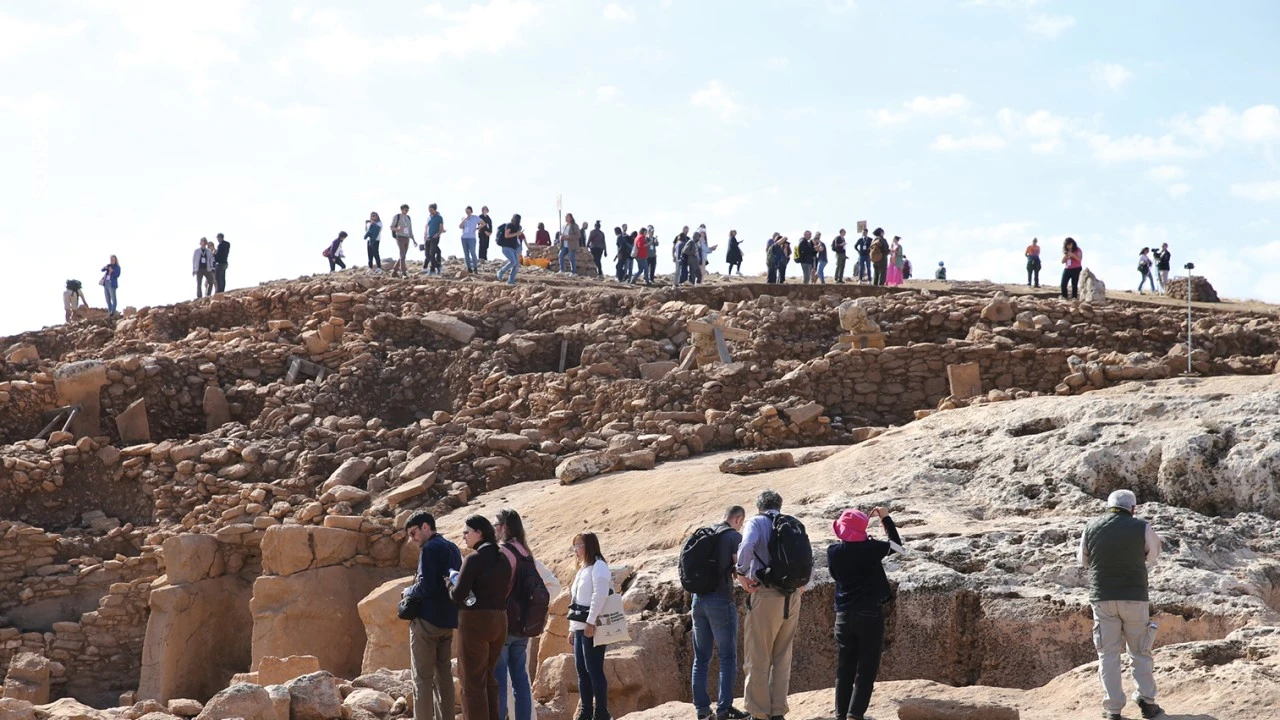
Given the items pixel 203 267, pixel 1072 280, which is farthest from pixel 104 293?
pixel 1072 280

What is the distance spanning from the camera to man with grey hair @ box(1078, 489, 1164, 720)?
700 centimetres

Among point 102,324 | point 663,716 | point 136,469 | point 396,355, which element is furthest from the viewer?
point 102,324

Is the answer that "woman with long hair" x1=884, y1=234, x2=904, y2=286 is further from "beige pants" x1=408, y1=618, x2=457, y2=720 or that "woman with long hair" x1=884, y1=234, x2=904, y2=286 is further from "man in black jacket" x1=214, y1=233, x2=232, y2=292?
"beige pants" x1=408, y1=618, x2=457, y2=720

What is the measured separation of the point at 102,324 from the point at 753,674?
781 inches

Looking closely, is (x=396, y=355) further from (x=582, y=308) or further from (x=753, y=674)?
(x=753, y=674)

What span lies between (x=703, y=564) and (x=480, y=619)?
135 cm

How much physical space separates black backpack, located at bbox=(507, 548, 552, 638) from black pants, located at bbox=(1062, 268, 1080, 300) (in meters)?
15.0

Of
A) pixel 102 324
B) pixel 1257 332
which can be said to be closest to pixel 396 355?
pixel 102 324

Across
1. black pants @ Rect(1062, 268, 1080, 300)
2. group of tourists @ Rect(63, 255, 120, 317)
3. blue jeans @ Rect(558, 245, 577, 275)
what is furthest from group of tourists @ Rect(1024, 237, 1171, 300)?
group of tourists @ Rect(63, 255, 120, 317)

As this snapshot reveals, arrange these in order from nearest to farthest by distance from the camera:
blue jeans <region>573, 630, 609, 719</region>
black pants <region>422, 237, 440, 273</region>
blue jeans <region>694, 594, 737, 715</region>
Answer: blue jeans <region>694, 594, 737, 715</region> → blue jeans <region>573, 630, 609, 719</region> → black pants <region>422, 237, 440, 273</region>

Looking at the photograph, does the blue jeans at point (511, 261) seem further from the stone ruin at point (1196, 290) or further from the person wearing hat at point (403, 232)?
the stone ruin at point (1196, 290)

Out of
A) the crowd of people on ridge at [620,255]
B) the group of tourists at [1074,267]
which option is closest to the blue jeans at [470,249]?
the crowd of people on ridge at [620,255]

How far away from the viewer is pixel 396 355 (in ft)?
65.8

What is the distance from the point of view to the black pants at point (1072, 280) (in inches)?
822
